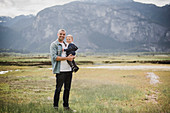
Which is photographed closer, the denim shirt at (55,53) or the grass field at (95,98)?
the denim shirt at (55,53)

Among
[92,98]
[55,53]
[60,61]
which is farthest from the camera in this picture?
[92,98]

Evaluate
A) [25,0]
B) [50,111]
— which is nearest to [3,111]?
[50,111]

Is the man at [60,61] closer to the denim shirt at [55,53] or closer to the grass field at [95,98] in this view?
the denim shirt at [55,53]

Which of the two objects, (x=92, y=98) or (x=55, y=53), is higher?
(x=55, y=53)

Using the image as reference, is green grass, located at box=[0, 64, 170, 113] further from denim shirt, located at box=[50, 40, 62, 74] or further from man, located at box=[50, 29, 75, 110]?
denim shirt, located at box=[50, 40, 62, 74]

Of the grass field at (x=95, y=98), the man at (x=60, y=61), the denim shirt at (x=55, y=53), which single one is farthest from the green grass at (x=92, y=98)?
the denim shirt at (x=55, y=53)

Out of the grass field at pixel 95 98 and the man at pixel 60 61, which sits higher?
the man at pixel 60 61

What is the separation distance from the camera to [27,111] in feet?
20.3

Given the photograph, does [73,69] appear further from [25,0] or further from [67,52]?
[25,0]

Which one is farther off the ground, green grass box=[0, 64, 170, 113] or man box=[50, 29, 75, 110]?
man box=[50, 29, 75, 110]

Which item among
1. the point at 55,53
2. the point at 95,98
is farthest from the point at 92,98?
the point at 55,53

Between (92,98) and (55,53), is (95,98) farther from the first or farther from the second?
(55,53)

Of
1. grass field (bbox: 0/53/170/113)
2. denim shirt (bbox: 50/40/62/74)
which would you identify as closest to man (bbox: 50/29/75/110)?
denim shirt (bbox: 50/40/62/74)

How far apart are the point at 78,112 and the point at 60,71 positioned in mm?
1999
